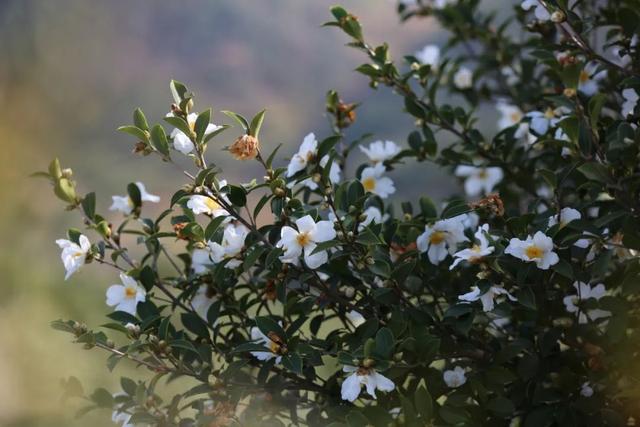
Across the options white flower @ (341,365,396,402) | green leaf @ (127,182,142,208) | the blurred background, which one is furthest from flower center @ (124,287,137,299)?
the blurred background

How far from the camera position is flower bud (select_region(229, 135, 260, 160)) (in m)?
0.99

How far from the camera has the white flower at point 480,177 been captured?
1.60 metres

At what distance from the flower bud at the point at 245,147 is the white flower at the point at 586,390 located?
0.57 metres

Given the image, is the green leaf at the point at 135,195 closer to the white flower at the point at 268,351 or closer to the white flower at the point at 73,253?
the white flower at the point at 73,253

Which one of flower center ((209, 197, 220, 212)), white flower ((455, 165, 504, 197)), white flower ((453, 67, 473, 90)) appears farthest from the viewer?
white flower ((453, 67, 473, 90))

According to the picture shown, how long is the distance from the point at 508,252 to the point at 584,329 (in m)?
0.25

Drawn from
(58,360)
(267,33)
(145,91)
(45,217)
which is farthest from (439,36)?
(58,360)

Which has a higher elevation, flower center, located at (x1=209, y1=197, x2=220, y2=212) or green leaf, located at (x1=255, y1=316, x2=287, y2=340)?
flower center, located at (x1=209, y1=197, x2=220, y2=212)

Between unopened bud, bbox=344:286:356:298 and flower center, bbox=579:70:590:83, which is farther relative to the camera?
flower center, bbox=579:70:590:83

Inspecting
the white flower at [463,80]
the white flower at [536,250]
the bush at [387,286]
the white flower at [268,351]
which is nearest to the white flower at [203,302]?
the bush at [387,286]

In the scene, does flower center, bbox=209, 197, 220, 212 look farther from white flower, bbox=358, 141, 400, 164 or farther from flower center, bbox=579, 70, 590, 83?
flower center, bbox=579, 70, 590, 83

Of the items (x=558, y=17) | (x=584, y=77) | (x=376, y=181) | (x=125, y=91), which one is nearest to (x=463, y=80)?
(x=584, y=77)

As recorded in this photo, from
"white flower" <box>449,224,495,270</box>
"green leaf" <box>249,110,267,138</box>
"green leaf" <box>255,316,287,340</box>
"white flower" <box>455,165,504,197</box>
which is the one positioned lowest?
"green leaf" <box>255,316,287,340</box>

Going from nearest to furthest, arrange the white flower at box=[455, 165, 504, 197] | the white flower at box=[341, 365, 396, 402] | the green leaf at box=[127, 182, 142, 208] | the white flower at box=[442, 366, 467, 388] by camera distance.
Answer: the white flower at box=[341, 365, 396, 402], the white flower at box=[442, 366, 467, 388], the green leaf at box=[127, 182, 142, 208], the white flower at box=[455, 165, 504, 197]
